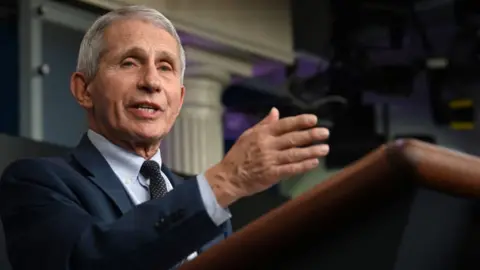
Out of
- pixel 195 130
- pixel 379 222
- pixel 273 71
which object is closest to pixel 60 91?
pixel 195 130

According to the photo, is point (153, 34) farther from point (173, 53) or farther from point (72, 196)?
point (72, 196)

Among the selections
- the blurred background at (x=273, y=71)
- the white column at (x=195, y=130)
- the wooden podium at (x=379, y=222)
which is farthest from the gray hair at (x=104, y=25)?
the white column at (x=195, y=130)

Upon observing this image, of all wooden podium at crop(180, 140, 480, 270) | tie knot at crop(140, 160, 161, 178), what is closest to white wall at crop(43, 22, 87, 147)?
tie knot at crop(140, 160, 161, 178)

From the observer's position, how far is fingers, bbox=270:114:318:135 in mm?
580

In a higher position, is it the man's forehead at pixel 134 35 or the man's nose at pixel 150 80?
the man's forehead at pixel 134 35

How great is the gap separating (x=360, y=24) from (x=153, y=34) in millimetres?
2078

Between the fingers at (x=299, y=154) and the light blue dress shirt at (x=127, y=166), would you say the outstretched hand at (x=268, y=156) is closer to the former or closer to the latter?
the fingers at (x=299, y=154)

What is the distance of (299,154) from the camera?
0.59 m

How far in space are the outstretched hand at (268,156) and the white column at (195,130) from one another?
6.08 feet

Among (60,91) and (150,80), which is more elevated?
(150,80)

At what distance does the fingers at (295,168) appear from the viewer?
1.94ft

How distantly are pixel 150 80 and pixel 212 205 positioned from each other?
0.91ft

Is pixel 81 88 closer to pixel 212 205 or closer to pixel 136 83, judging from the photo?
pixel 136 83

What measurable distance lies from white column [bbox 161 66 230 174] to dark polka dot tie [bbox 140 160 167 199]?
5.20 ft
